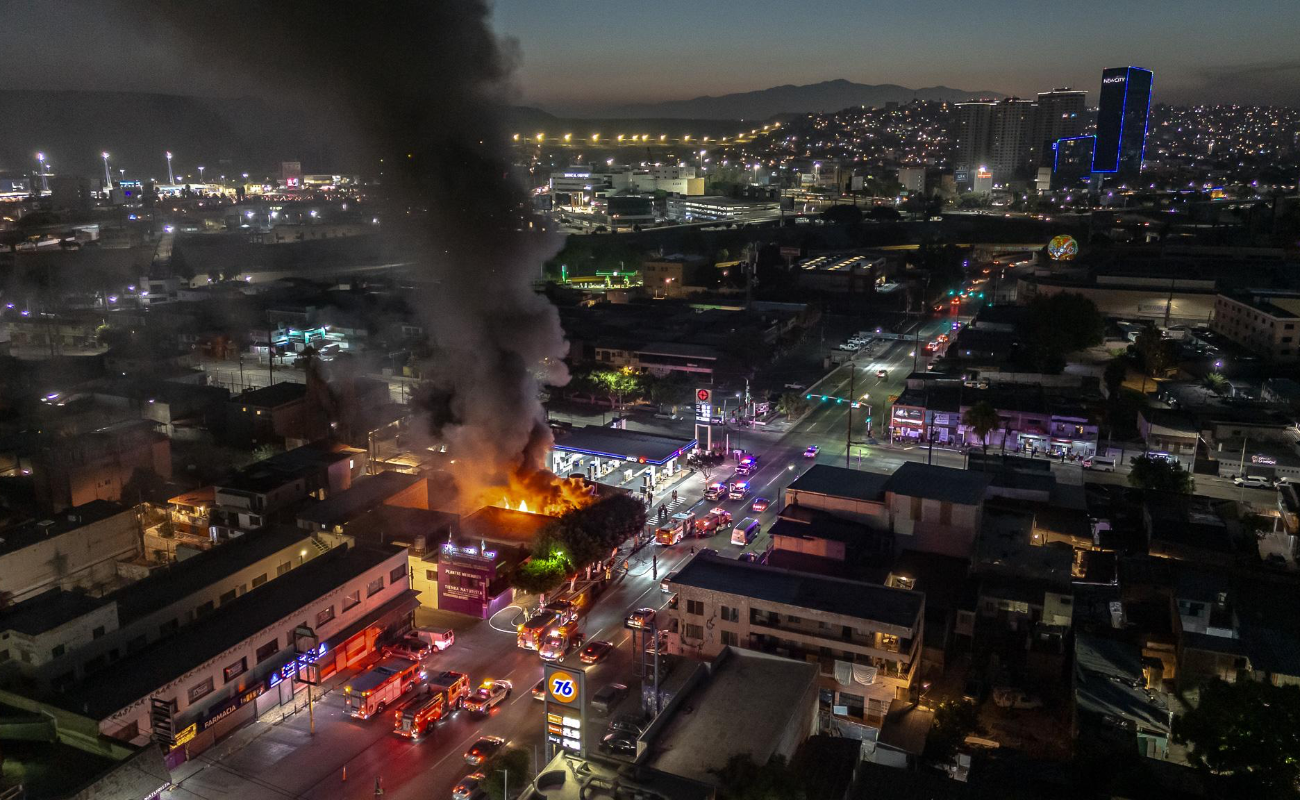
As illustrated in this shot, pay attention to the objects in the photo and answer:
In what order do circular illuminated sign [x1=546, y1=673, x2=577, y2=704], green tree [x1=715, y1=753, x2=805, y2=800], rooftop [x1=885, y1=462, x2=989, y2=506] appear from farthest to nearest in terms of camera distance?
rooftop [x1=885, y1=462, x2=989, y2=506] < circular illuminated sign [x1=546, y1=673, x2=577, y2=704] < green tree [x1=715, y1=753, x2=805, y2=800]

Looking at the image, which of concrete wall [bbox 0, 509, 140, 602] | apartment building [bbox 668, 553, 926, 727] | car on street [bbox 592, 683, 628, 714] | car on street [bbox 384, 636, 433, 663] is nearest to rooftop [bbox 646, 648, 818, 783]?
apartment building [bbox 668, 553, 926, 727]

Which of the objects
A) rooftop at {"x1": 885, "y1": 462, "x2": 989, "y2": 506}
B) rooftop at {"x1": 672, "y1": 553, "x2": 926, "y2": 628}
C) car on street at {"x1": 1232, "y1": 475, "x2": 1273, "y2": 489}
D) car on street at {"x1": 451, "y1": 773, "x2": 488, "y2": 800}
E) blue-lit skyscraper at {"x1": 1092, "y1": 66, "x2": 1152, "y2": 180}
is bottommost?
car on street at {"x1": 451, "y1": 773, "x2": 488, "y2": 800}

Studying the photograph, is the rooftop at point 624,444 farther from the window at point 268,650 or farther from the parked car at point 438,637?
the window at point 268,650

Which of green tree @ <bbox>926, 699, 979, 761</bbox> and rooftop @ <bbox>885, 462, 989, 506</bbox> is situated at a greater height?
rooftop @ <bbox>885, 462, 989, 506</bbox>

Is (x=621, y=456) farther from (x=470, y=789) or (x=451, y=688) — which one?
(x=470, y=789)

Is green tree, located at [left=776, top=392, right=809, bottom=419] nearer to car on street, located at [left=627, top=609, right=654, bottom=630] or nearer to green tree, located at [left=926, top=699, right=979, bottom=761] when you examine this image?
car on street, located at [left=627, top=609, right=654, bottom=630]

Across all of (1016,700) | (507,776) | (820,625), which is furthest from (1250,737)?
(507,776)
